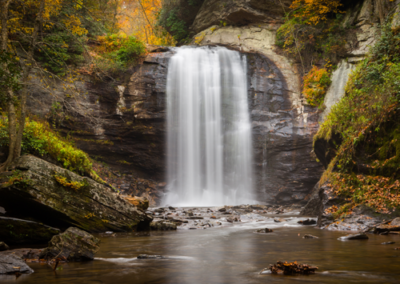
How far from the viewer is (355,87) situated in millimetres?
10969

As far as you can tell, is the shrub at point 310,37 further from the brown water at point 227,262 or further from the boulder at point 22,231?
the boulder at point 22,231

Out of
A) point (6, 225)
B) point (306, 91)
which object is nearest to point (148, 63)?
point (306, 91)

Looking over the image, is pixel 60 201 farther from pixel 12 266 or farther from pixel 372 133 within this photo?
pixel 372 133

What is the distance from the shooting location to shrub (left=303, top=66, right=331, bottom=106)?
18.3m

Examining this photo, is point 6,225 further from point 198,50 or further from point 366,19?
point 366,19

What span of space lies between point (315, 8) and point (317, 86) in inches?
213

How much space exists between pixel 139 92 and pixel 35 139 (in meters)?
10.0

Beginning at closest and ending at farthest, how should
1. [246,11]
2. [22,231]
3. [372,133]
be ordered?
[22,231] < [372,133] < [246,11]

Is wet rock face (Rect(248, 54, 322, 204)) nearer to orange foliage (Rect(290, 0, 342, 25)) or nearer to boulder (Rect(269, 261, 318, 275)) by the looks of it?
orange foliage (Rect(290, 0, 342, 25))

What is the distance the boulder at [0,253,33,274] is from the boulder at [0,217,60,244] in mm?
1860

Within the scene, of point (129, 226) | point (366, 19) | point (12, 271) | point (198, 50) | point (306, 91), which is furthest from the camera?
point (198, 50)

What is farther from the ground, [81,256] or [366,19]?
[366,19]

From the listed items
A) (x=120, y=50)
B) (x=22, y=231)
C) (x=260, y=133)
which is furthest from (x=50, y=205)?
(x=120, y=50)

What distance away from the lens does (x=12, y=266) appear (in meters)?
3.43
